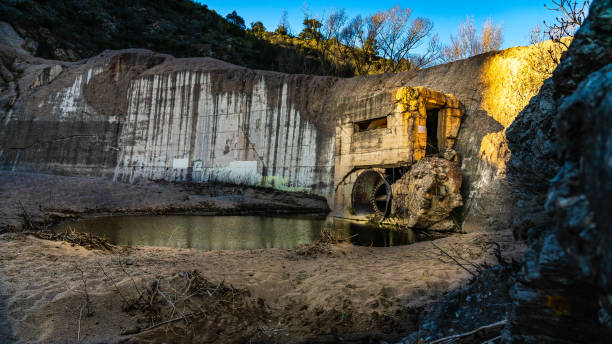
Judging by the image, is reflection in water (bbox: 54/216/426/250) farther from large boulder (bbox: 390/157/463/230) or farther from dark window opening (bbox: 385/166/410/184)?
dark window opening (bbox: 385/166/410/184)

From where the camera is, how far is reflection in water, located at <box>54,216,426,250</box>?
7379 millimetres

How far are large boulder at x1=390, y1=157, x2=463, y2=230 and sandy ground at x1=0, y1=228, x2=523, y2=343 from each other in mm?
3736

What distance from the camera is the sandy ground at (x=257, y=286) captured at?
9.89 ft

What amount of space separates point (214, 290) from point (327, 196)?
11.2 meters

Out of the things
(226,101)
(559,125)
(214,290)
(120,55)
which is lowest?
(214,290)

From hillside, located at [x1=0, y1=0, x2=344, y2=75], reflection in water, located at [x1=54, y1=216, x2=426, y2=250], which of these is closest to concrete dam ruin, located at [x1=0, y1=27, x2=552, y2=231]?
reflection in water, located at [x1=54, y1=216, x2=426, y2=250]

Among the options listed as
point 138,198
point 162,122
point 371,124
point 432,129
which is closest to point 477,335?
point 432,129

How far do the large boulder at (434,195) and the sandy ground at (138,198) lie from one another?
201 inches

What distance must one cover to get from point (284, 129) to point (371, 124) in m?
4.78

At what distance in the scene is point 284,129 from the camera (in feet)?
54.6

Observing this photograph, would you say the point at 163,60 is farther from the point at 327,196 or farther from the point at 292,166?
the point at 327,196

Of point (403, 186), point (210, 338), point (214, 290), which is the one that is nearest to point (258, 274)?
point (214, 290)

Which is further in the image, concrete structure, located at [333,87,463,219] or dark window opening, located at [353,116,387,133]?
dark window opening, located at [353,116,387,133]

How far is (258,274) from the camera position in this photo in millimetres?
4504
